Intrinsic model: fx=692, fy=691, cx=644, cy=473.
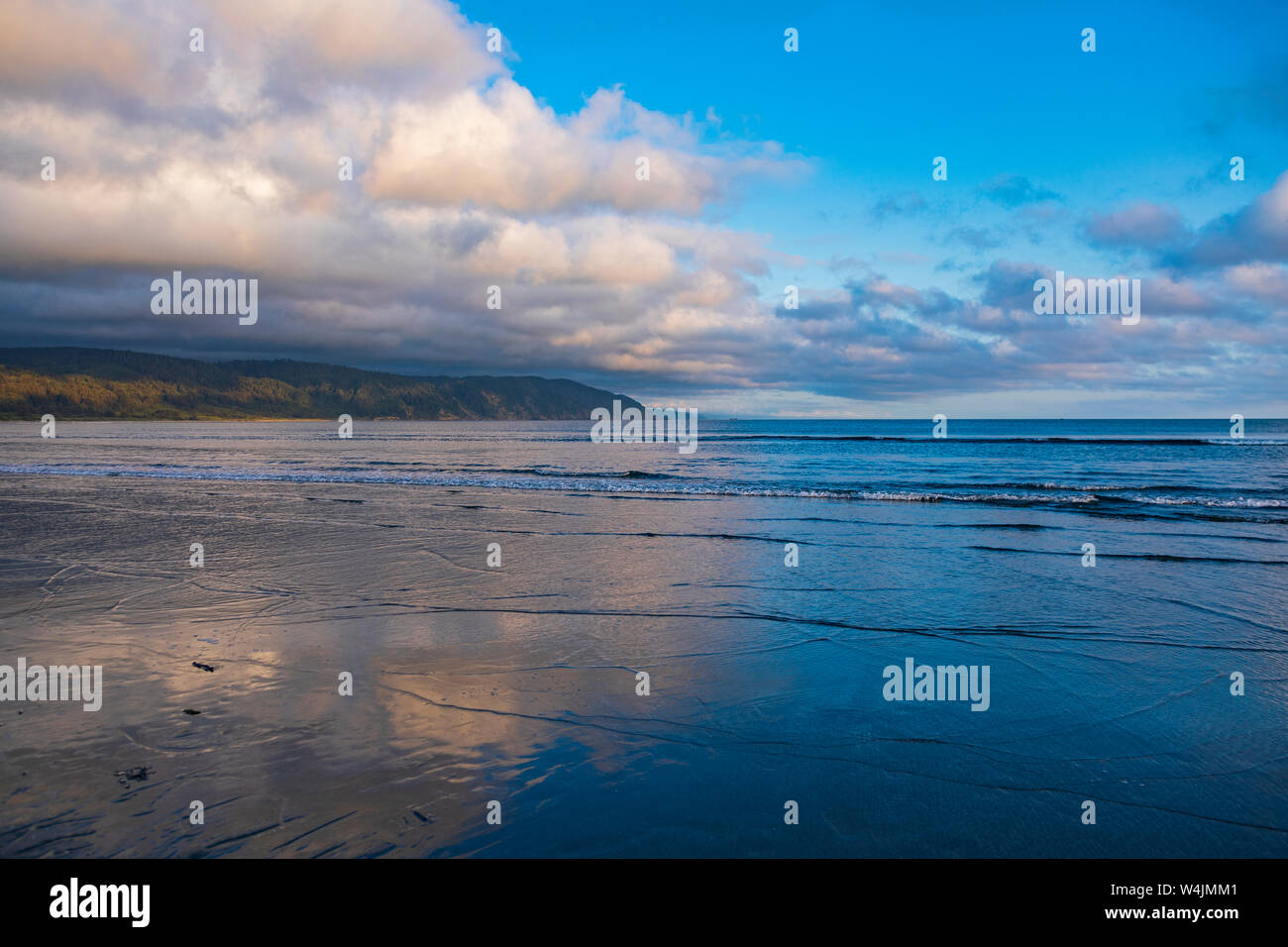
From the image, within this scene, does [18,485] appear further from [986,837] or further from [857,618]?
[986,837]

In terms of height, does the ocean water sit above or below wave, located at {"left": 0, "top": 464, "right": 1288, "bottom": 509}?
below

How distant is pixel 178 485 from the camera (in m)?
31.3

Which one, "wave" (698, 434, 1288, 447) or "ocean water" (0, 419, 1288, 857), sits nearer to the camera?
"ocean water" (0, 419, 1288, 857)

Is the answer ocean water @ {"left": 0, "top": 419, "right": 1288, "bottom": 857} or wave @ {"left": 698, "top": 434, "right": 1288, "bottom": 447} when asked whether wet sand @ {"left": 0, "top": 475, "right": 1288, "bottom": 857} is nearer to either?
ocean water @ {"left": 0, "top": 419, "right": 1288, "bottom": 857}

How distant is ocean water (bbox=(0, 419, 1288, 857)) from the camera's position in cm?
467

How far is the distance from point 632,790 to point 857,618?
6.12 metres
